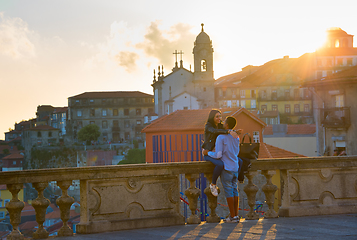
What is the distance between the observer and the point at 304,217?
6750 millimetres

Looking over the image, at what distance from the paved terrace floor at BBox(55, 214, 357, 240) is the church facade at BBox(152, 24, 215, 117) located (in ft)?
237

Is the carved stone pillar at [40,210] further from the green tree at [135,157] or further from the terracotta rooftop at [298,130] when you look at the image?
the green tree at [135,157]

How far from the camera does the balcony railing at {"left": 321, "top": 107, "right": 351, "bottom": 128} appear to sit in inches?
1219

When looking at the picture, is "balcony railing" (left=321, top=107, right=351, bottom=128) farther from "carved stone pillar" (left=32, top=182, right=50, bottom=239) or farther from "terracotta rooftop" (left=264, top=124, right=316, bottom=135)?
"carved stone pillar" (left=32, top=182, right=50, bottom=239)

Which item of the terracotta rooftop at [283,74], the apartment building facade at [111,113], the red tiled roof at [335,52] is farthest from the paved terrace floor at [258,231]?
the apartment building facade at [111,113]

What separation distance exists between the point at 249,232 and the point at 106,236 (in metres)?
1.89

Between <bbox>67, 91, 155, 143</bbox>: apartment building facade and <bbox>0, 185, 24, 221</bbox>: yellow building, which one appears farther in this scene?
<bbox>67, 91, 155, 143</bbox>: apartment building facade

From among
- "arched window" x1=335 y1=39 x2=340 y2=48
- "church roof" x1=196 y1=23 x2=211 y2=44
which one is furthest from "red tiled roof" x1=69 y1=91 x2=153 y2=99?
"arched window" x1=335 y1=39 x2=340 y2=48

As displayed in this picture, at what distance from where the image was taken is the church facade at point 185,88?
7894cm

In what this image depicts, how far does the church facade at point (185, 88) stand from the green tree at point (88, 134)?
101 ft

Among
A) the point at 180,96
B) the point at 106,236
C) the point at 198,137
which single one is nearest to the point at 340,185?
the point at 106,236

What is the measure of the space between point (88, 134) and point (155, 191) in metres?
104

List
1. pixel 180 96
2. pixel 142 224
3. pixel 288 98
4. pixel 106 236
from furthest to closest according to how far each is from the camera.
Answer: pixel 288 98, pixel 180 96, pixel 142 224, pixel 106 236

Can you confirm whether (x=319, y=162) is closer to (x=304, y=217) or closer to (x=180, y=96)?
(x=304, y=217)
